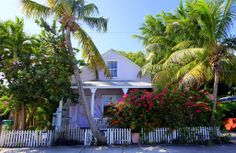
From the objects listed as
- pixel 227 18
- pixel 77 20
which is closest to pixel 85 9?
pixel 77 20

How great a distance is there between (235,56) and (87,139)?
8.96 m

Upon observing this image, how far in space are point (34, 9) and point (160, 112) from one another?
922 centimetres

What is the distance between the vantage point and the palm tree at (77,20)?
447 inches

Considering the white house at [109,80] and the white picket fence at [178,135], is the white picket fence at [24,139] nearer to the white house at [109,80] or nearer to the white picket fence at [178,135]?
the white house at [109,80]

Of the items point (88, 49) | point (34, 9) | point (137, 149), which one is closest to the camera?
point (137, 149)

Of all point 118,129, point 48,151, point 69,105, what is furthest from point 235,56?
point 69,105

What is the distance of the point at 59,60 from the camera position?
11.1m

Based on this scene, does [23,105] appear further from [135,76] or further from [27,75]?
[135,76]

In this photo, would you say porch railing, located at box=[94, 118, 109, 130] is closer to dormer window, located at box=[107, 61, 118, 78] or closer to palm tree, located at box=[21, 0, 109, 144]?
palm tree, located at box=[21, 0, 109, 144]

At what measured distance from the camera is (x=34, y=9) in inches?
480

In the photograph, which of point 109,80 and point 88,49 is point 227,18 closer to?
point 88,49

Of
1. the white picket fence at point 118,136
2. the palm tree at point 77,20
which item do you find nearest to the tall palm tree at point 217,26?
the white picket fence at point 118,136

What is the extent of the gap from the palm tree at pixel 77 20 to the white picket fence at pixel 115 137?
0.63 metres

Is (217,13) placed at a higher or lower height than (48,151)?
higher
